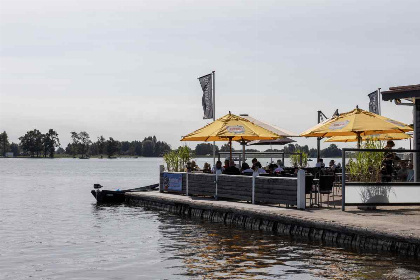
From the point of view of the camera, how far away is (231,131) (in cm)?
2184

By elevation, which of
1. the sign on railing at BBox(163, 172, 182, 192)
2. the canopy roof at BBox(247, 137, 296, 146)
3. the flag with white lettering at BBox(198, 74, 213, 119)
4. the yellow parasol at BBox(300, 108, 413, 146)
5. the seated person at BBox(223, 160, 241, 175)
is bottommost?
the sign on railing at BBox(163, 172, 182, 192)

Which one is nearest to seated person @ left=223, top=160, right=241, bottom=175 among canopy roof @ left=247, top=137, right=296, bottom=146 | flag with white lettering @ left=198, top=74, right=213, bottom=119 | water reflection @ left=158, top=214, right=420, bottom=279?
water reflection @ left=158, top=214, right=420, bottom=279

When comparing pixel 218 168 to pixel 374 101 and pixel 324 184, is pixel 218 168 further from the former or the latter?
pixel 374 101

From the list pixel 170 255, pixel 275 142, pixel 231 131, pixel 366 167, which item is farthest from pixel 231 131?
pixel 275 142

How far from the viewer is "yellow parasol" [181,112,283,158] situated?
21688 mm

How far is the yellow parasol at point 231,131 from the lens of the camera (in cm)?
2169

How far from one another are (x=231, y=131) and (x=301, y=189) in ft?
13.9

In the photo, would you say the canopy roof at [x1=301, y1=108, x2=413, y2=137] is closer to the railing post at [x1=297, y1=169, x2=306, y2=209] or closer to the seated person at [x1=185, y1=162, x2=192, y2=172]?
the railing post at [x1=297, y1=169, x2=306, y2=209]

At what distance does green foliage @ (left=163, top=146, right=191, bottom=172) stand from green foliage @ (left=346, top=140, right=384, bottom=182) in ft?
33.4

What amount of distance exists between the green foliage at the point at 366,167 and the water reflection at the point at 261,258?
330 centimetres

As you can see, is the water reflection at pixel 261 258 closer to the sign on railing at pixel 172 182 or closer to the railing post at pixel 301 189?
the railing post at pixel 301 189

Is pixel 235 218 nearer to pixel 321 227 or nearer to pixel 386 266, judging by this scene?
pixel 321 227

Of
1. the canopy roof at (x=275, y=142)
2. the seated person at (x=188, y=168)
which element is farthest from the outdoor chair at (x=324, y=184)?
the canopy roof at (x=275, y=142)

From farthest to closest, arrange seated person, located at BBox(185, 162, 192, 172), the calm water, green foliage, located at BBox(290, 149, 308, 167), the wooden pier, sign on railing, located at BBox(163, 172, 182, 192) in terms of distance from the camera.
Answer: green foliage, located at BBox(290, 149, 308, 167) → sign on railing, located at BBox(163, 172, 182, 192) → seated person, located at BBox(185, 162, 192, 172) → the wooden pier → the calm water
